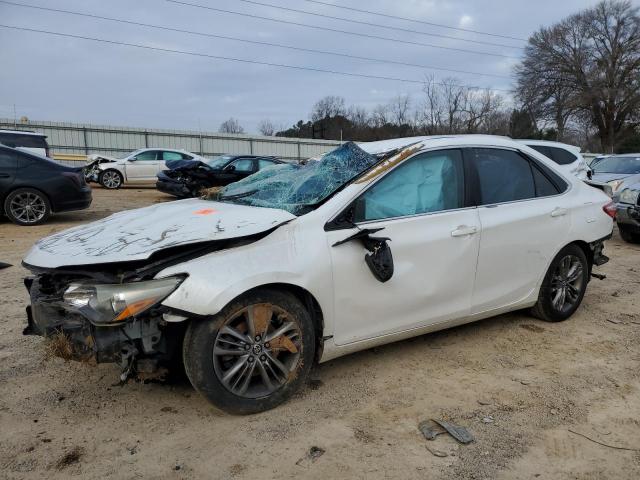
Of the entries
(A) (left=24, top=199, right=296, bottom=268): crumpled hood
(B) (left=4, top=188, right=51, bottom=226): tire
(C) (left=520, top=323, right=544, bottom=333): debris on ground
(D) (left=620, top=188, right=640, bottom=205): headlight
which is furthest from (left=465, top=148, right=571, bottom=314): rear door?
(B) (left=4, top=188, right=51, bottom=226): tire

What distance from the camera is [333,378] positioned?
11.5 ft

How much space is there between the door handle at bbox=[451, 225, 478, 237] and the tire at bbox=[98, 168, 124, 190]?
18.0 meters

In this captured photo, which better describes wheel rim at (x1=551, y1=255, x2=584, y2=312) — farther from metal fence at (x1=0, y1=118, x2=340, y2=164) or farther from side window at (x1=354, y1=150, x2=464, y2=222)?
metal fence at (x1=0, y1=118, x2=340, y2=164)

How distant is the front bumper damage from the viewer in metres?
2.73

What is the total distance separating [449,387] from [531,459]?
814 millimetres

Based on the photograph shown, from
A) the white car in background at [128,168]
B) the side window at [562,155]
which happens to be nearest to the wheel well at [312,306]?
the side window at [562,155]

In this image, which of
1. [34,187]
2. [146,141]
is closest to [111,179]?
[34,187]

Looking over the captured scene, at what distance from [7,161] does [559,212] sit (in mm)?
9310

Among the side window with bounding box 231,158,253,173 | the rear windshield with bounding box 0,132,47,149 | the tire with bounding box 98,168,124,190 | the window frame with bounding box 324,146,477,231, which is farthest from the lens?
the tire with bounding box 98,168,124,190

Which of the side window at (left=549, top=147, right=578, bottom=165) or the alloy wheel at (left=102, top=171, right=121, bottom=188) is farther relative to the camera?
the alloy wheel at (left=102, top=171, right=121, bottom=188)

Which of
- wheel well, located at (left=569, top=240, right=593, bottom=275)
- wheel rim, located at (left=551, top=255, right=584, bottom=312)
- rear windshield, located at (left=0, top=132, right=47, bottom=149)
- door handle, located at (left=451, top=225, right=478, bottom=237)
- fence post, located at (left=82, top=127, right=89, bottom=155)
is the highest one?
fence post, located at (left=82, top=127, right=89, bottom=155)

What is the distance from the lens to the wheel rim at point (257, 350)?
288 cm

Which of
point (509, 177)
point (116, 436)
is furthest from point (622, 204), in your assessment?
point (116, 436)

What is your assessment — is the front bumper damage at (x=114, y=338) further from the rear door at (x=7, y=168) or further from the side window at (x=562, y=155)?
the side window at (x=562, y=155)
